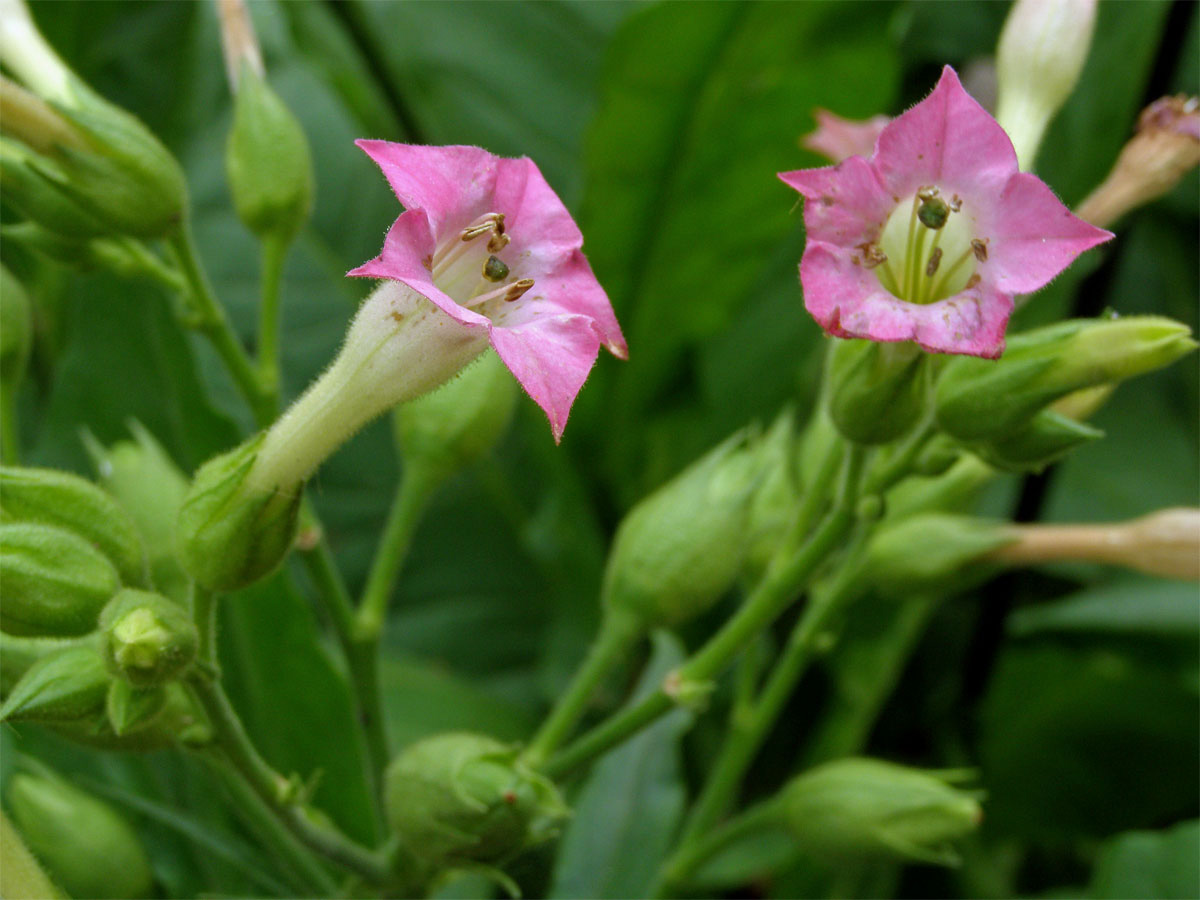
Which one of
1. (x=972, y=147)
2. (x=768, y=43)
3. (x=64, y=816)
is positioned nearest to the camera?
(x=972, y=147)

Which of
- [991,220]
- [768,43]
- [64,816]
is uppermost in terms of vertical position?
[768,43]

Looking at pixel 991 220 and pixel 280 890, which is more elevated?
pixel 991 220

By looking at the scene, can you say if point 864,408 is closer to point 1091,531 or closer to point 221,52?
point 1091,531

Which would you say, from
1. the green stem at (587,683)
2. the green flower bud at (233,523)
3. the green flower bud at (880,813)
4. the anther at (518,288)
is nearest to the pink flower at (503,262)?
the anther at (518,288)

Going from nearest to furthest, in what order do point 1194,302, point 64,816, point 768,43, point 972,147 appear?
point 972,147, point 64,816, point 768,43, point 1194,302

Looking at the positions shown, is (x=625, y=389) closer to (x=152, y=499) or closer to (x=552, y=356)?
(x=152, y=499)

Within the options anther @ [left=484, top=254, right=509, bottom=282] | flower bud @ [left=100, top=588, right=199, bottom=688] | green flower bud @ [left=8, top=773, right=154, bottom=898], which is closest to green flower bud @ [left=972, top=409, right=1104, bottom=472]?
anther @ [left=484, top=254, right=509, bottom=282]

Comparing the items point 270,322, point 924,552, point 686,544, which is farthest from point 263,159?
point 924,552

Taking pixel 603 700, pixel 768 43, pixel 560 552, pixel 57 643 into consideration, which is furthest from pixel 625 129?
pixel 57 643
